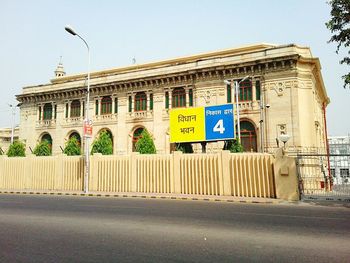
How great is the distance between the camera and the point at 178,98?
30.4 meters

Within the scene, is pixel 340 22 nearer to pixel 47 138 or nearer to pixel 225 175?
pixel 225 175

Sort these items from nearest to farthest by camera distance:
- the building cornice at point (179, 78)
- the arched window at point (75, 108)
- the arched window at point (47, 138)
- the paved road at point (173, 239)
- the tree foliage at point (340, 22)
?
the paved road at point (173, 239) → the tree foliage at point (340, 22) → the building cornice at point (179, 78) → the arched window at point (75, 108) → the arched window at point (47, 138)

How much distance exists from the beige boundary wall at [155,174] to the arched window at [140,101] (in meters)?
11.6

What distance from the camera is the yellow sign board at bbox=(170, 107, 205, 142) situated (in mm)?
20359

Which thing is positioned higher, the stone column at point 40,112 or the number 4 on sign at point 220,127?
the stone column at point 40,112

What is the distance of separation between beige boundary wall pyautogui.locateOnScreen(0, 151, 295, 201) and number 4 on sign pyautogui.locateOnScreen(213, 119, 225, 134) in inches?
99.3

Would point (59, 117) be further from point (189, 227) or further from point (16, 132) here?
point (189, 227)

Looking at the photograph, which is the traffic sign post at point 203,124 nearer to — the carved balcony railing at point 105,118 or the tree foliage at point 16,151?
the carved balcony railing at point 105,118

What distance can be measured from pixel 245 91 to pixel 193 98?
537cm

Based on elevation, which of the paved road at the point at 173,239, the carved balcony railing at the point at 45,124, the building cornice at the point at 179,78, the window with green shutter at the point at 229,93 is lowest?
the paved road at the point at 173,239

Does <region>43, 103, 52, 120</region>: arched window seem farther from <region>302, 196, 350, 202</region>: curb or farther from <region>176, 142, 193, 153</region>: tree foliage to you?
<region>302, 196, 350, 202</region>: curb

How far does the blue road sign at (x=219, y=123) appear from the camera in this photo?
19250 millimetres

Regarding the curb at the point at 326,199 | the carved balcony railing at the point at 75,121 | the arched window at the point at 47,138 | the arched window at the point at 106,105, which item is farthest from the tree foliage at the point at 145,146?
the arched window at the point at 47,138

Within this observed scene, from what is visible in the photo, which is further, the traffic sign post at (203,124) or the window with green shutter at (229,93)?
the window with green shutter at (229,93)
